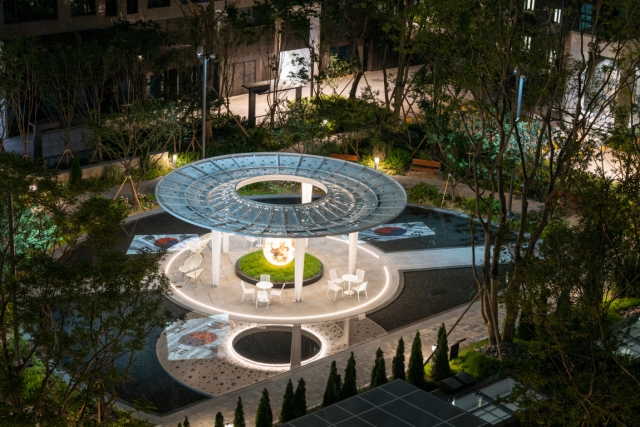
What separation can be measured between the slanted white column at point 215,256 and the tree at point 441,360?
27.6ft

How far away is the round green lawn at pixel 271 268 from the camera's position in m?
32.2

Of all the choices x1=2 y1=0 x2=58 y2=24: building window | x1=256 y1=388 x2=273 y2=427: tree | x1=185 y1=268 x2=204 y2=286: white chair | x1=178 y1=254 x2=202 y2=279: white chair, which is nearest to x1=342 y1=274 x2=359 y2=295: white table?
x1=185 y1=268 x2=204 y2=286: white chair

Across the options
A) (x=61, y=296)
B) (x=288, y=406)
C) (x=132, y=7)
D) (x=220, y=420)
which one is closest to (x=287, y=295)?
(x=288, y=406)

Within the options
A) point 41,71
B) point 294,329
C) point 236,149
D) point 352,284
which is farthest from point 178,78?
point 294,329

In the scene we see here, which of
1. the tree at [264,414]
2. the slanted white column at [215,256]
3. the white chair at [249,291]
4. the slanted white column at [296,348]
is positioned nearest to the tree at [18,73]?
the slanted white column at [215,256]

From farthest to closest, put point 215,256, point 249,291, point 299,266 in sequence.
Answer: point 215,256, point 249,291, point 299,266

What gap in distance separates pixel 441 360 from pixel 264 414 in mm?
6000

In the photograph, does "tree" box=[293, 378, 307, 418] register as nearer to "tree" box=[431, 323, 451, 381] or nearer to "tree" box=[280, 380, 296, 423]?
"tree" box=[280, 380, 296, 423]

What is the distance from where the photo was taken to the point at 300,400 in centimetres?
2400

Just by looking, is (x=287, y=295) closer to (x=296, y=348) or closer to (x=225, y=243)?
(x=296, y=348)

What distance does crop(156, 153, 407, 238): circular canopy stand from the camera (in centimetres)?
2927

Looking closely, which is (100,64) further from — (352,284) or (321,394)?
(321,394)

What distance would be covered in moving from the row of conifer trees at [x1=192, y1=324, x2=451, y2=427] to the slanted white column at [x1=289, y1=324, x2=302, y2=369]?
5.08 feet

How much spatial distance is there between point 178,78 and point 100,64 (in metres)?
8.19
